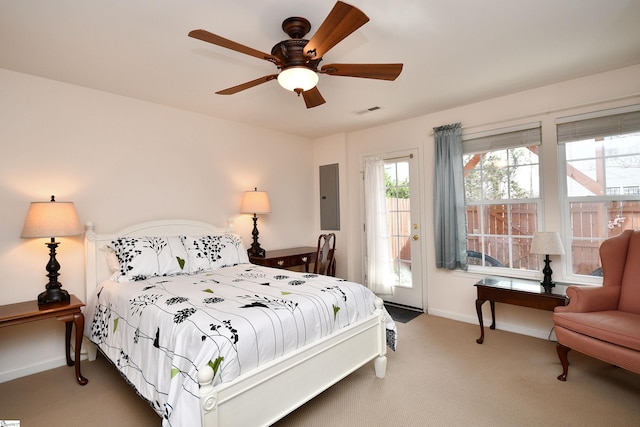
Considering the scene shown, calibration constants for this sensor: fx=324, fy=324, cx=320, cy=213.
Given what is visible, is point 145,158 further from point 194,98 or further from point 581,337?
point 581,337

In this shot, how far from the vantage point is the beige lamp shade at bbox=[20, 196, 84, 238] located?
8.10 feet

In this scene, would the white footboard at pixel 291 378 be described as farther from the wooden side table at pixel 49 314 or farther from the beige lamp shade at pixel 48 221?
the beige lamp shade at pixel 48 221

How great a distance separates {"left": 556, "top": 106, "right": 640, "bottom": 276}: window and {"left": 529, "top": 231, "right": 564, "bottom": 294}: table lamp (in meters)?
0.40

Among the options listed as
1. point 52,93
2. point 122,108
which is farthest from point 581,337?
point 52,93

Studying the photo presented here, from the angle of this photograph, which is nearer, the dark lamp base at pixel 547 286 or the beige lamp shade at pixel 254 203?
the dark lamp base at pixel 547 286

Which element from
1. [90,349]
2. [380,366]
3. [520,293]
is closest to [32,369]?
[90,349]

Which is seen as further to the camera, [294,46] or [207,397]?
[294,46]

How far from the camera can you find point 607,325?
85.0 inches

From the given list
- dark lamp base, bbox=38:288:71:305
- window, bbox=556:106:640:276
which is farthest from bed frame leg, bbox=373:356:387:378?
dark lamp base, bbox=38:288:71:305

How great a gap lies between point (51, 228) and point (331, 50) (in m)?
2.53

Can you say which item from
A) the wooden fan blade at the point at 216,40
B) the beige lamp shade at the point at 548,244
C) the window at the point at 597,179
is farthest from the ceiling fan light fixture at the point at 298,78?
the window at the point at 597,179

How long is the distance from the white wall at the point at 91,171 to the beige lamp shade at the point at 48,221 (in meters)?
0.34

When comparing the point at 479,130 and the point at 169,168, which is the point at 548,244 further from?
the point at 169,168

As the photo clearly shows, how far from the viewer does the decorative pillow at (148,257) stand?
9.17 ft
